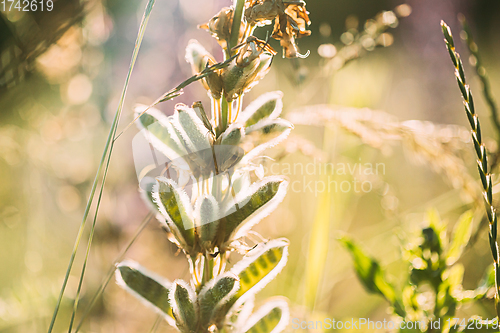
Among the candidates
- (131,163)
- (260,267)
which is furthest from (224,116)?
(131,163)

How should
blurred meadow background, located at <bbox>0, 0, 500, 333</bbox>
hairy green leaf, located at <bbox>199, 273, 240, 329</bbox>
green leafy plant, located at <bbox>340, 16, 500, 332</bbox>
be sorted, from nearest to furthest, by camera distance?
hairy green leaf, located at <bbox>199, 273, 240, 329</bbox>
green leafy plant, located at <bbox>340, 16, 500, 332</bbox>
blurred meadow background, located at <bbox>0, 0, 500, 333</bbox>

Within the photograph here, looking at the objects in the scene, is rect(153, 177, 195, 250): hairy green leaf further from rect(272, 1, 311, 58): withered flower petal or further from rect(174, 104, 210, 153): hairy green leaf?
rect(272, 1, 311, 58): withered flower petal

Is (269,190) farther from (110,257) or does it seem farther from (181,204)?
(110,257)

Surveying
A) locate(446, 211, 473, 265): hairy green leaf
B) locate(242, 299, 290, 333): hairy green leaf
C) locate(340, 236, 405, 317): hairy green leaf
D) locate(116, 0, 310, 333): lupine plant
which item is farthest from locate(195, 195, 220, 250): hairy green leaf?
locate(446, 211, 473, 265): hairy green leaf

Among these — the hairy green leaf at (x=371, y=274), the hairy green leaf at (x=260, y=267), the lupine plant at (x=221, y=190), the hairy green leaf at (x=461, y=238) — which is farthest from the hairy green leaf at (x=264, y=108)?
the hairy green leaf at (x=461, y=238)

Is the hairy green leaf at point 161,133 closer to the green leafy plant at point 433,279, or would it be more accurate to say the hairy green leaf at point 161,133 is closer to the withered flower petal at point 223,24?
the withered flower petal at point 223,24

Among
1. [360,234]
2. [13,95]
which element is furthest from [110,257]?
[360,234]

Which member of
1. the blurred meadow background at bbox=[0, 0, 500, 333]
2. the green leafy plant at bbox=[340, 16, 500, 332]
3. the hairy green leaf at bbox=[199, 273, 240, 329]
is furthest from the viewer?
the blurred meadow background at bbox=[0, 0, 500, 333]
